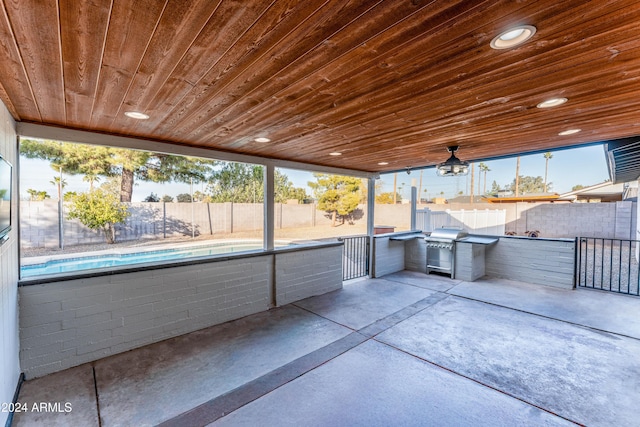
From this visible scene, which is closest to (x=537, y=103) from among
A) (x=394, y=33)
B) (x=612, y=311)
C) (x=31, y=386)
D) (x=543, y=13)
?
(x=543, y=13)

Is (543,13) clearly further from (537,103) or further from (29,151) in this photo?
(29,151)

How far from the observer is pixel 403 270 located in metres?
6.80

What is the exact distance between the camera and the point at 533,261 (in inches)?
217

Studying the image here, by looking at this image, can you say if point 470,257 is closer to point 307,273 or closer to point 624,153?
point 624,153

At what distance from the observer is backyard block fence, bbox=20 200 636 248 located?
2869 millimetres

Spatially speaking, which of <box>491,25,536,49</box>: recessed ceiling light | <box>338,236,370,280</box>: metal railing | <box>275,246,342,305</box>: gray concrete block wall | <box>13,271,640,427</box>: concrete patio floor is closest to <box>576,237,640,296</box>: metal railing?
<box>13,271,640,427</box>: concrete patio floor

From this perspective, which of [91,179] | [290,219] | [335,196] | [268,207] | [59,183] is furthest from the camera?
[335,196]

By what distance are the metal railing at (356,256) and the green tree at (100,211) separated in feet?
13.7

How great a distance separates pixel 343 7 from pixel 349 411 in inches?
101

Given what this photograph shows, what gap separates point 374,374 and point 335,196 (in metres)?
5.75

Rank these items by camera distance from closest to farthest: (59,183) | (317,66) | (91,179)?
(317,66)
(59,183)
(91,179)

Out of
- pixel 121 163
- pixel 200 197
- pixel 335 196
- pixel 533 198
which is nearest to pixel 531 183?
pixel 533 198

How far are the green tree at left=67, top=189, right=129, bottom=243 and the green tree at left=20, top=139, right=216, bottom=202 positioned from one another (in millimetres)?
137

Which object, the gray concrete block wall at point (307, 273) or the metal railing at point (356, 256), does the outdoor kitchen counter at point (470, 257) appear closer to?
the metal railing at point (356, 256)
